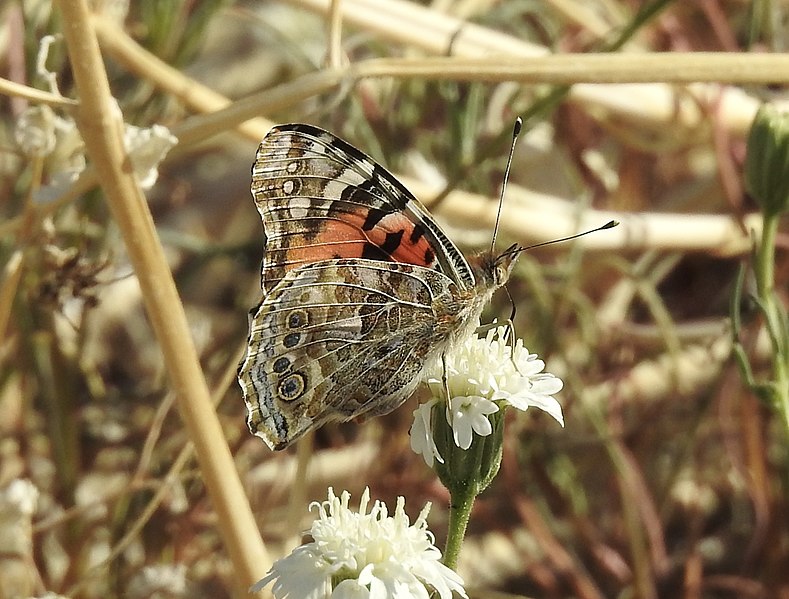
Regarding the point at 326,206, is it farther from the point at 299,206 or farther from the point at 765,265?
the point at 765,265

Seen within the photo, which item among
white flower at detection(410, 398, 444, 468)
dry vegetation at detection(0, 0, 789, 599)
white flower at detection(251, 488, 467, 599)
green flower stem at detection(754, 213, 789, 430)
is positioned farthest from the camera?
dry vegetation at detection(0, 0, 789, 599)

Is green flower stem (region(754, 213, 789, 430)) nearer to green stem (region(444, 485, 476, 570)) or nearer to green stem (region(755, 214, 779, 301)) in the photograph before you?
green stem (region(755, 214, 779, 301))

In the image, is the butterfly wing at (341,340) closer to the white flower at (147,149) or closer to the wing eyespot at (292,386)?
the wing eyespot at (292,386)

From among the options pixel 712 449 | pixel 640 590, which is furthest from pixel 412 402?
pixel 712 449

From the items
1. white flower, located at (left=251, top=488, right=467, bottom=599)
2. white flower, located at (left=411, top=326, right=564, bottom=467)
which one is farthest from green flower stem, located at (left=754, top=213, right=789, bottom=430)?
white flower, located at (left=251, top=488, right=467, bottom=599)

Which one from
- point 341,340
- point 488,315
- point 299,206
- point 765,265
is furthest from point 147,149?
point 488,315

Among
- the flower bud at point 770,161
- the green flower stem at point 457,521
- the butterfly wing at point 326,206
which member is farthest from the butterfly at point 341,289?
the flower bud at point 770,161
